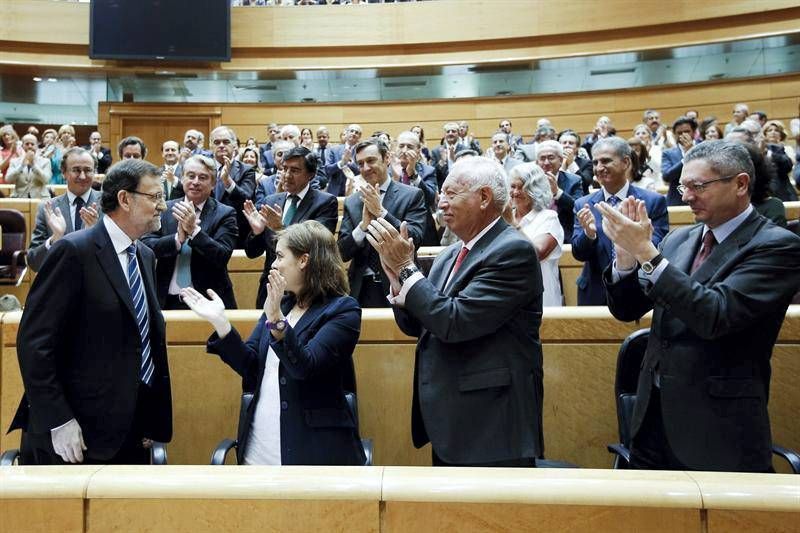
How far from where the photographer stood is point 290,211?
11.1 feet

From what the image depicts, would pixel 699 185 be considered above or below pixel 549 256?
above

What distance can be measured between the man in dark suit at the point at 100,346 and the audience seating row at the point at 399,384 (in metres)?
0.36

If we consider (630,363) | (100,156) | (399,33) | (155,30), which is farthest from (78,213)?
(399,33)

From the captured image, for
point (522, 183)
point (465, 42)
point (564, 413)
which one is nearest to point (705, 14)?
point (465, 42)

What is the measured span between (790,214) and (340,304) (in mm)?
3230

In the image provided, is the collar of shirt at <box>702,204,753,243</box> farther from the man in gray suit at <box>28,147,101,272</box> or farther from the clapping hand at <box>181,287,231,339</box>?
the man in gray suit at <box>28,147,101,272</box>

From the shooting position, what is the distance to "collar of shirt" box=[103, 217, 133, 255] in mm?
1962

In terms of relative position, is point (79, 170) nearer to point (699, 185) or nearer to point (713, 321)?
point (699, 185)

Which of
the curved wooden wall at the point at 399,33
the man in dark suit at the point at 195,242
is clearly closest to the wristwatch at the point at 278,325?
the man in dark suit at the point at 195,242

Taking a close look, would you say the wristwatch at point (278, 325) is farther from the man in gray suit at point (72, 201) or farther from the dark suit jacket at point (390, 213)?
the man in gray suit at point (72, 201)

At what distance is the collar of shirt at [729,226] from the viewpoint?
175 cm

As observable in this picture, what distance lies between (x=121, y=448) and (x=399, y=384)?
33.0 inches

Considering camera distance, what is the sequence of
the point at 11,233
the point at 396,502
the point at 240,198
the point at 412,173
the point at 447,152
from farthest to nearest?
the point at 447,152 < the point at 11,233 < the point at 412,173 < the point at 240,198 < the point at 396,502

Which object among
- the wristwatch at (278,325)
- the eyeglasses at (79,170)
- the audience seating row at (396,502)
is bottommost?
the audience seating row at (396,502)
